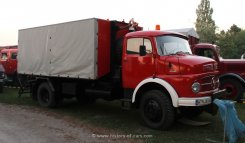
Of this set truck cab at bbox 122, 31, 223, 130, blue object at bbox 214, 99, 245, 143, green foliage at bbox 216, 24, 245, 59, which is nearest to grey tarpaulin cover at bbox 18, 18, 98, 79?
truck cab at bbox 122, 31, 223, 130

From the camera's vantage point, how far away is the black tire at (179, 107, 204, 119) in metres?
8.52

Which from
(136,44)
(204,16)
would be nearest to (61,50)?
(136,44)

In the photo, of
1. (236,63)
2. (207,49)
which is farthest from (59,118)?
(236,63)

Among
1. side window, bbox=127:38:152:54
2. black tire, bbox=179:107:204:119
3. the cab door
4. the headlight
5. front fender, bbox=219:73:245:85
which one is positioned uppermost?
side window, bbox=127:38:152:54

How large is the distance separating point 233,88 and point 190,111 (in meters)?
3.85

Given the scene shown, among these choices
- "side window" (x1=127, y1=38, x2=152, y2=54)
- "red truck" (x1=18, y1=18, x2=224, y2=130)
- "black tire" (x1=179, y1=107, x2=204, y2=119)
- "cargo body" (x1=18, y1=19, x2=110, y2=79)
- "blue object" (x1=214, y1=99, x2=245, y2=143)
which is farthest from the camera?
"cargo body" (x1=18, y1=19, x2=110, y2=79)

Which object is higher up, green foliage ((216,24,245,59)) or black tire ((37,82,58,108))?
green foliage ((216,24,245,59))

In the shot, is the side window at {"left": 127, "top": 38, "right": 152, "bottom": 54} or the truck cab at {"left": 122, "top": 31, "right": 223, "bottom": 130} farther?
the side window at {"left": 127, "top": 38, "right": 152, "bottom": 54}

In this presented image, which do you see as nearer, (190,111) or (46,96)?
(190,111)

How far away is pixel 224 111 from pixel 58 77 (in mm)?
6089

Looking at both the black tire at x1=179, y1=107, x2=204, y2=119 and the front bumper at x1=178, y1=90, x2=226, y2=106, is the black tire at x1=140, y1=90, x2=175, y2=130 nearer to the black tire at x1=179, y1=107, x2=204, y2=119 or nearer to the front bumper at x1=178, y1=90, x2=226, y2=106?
the front bumper at x1=178, y1=90, x2=226, y2=106

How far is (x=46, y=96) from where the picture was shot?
11.6 metres

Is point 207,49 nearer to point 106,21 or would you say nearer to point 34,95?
point 106,21

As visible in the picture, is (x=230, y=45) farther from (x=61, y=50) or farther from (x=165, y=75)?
(x=165, y=75)
